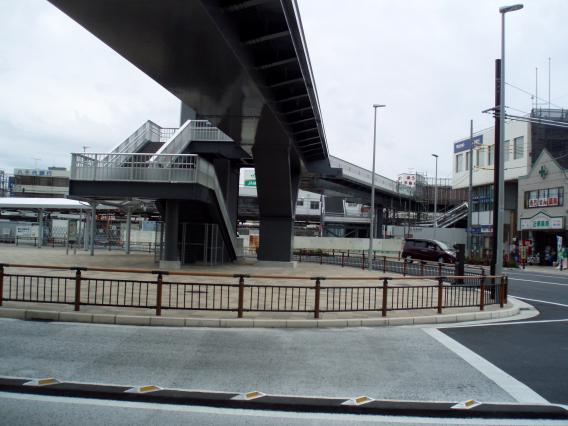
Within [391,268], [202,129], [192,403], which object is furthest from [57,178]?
[192,403]

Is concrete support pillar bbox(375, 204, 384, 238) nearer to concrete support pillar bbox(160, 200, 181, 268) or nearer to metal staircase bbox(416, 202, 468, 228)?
metal staircase bbox(416, 202, 468, 228)

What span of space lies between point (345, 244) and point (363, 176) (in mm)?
10821

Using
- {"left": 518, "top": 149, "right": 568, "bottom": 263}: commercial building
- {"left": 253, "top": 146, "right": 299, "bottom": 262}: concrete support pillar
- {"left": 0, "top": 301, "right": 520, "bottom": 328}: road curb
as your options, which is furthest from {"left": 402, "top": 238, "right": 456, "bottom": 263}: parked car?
{"left": 0, "top": 301, "right": 520, "bottom": 328}: road curb

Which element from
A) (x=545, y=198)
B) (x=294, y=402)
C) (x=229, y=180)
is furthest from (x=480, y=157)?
(x=294, y=402)

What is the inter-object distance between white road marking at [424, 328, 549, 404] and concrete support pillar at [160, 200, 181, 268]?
56.6 ft

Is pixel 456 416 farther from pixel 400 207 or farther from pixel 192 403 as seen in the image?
pixel 400 207

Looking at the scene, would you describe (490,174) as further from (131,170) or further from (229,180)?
(131,170)

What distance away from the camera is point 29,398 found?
229 inches

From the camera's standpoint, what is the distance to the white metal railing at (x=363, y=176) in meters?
37.9

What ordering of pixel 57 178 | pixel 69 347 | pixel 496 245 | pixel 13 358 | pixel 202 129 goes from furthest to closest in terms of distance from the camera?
pixel 57 178
pixel 202 129
pixel 496 245
pixel 69 347
pixel 13 358

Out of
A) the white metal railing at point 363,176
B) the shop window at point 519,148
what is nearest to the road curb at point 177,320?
the white metal railing at point 363,176

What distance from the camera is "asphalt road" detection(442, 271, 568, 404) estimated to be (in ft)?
23.3

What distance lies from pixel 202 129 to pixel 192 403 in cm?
2397

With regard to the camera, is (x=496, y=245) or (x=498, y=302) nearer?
(x=498, y=302)
